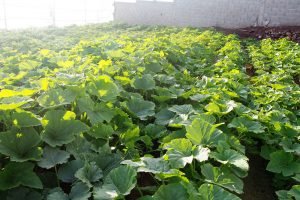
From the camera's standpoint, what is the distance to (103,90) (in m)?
2.14

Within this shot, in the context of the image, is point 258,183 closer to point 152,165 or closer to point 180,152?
point 180,152

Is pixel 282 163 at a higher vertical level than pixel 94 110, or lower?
lower

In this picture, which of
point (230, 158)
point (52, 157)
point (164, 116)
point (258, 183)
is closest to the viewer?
point (52, 157)

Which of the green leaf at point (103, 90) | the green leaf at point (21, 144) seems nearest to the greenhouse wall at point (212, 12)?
the green leaf at point (103, 90)

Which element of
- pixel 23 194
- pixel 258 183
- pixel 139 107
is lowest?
pixel 258 183

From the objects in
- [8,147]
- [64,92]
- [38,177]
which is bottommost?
[38,177]

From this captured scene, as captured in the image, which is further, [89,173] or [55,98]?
[55,98]

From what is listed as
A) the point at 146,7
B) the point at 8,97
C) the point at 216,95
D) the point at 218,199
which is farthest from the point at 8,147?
the point at 146,7

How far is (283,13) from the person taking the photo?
1352 centimetres

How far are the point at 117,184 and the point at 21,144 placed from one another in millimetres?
529

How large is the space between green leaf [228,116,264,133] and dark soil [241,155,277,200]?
0.38 metres

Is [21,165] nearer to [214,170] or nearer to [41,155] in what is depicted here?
[41,155]

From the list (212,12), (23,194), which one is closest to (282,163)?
(23,194)

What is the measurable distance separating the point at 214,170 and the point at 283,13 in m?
13.6
